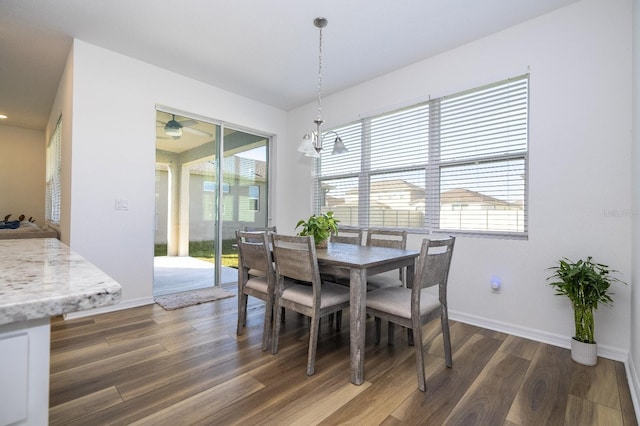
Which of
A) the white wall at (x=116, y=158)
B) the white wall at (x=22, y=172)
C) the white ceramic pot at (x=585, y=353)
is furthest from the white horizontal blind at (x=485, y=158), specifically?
the white wall at (x=22, y=172)

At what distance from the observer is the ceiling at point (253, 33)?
241 cm

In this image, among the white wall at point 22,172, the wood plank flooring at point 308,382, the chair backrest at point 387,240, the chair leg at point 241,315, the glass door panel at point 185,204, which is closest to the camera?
the wood plank flooring at point 308,382

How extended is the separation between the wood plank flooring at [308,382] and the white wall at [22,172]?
4.93m

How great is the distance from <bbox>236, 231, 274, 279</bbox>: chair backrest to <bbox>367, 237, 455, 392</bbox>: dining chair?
790 mm

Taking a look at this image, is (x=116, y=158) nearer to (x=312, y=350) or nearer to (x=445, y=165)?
(x=312, y=350)

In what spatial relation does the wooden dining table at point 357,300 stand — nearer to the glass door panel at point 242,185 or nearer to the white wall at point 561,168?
the white wall at point 561,168

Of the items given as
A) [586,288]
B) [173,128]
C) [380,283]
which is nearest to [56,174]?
[173,128]

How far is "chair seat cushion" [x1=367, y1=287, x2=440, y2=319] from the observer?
6.07ft

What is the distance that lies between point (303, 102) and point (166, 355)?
3.66 metres

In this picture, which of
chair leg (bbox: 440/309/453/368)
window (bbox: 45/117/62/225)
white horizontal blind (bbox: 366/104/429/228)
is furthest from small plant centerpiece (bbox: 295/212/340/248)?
window (bbox: 45/117/62/225)

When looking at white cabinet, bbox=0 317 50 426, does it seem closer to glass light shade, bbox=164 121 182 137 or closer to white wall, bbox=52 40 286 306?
white wall, bbox=52 40 286 306

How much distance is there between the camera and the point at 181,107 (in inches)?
143

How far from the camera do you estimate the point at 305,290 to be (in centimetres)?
213

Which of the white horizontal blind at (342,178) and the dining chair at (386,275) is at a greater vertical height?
the white horizontal blind at (342,178)
